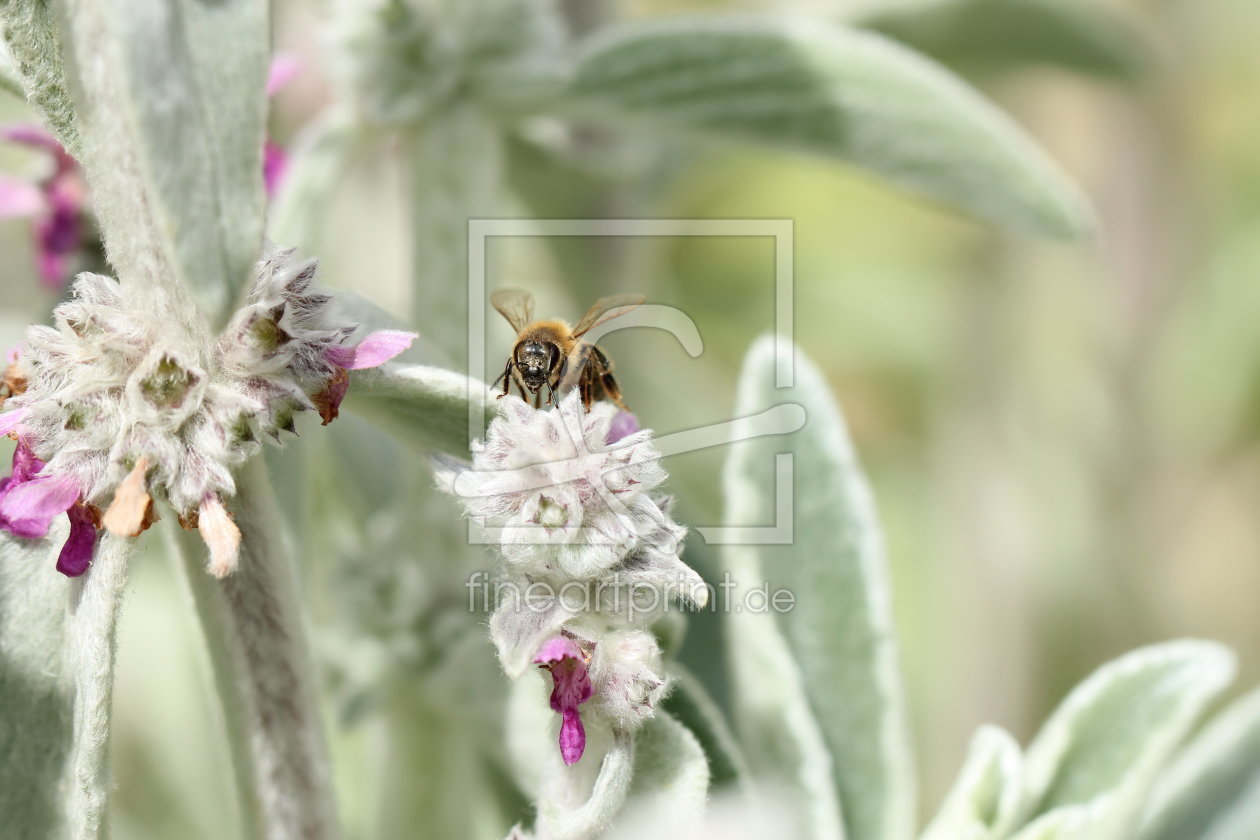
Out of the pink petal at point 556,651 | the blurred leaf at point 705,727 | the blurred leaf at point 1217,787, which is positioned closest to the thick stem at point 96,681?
the pink petal at point 556,651

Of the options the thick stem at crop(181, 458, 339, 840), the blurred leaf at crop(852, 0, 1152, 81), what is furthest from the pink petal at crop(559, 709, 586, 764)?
the blurred leaf at crop(852, 0, 1152, 81)

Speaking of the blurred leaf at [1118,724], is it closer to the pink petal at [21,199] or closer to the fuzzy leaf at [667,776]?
the fuzzy leaf at [667,776]

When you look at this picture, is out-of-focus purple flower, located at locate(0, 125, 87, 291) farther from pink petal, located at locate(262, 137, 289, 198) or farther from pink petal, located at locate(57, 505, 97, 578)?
pink petal, located at locate(57, 505, 97, 578)

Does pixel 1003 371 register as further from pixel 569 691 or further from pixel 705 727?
pixel 569 691

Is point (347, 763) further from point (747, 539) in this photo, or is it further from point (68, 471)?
point (68, 471)

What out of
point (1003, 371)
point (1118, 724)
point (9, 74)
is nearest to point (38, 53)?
point (9, 74)

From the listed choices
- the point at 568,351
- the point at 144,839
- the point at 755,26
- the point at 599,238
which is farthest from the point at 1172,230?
the point at 144,839
